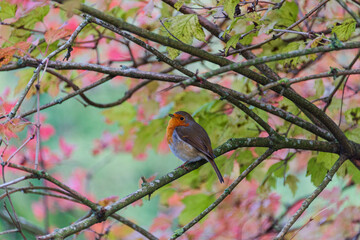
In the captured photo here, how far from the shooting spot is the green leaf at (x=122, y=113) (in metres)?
3.49

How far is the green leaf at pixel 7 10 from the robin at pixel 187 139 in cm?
107

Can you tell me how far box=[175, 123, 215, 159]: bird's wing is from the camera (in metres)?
2.41

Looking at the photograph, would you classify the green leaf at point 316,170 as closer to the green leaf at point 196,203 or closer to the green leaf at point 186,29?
the green leaf at point 196,203

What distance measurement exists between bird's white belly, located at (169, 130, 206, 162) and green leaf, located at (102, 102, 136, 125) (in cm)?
82

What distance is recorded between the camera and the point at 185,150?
2.62 m

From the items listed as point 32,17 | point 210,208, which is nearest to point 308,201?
point 210,208

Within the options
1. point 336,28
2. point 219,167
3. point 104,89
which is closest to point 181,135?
point 219,167

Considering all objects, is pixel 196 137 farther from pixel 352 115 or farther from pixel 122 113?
pixel 122 113

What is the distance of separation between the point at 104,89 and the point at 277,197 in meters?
4.05

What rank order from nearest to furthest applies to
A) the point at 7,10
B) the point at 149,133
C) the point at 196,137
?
1. the point at 7,10
2. the point at 196,137
3. the point at 149,133

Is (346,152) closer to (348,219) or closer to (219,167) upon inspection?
(219,167)

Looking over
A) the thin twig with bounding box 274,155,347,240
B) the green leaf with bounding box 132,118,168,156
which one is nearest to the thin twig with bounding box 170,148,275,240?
the thin twig with bounding box 274,155,347,240

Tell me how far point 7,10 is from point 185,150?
4.12ft

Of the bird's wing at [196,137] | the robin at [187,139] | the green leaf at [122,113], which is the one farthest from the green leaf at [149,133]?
the green leaf at [122,113]
